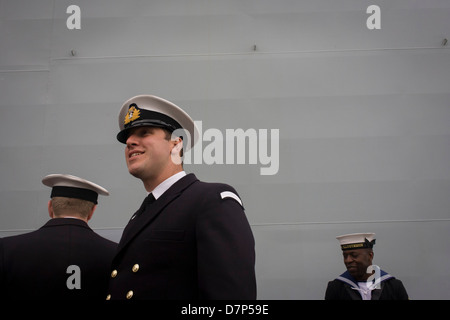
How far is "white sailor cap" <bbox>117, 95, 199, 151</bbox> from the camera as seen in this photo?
1508mm

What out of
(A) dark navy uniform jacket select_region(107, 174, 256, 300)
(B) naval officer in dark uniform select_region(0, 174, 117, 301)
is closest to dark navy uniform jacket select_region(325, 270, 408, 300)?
(B) naval officer in dark uniform select_region(0, 174, 117, 301)

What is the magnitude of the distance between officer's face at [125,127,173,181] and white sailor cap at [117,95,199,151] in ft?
0.10

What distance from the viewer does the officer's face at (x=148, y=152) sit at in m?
1.38

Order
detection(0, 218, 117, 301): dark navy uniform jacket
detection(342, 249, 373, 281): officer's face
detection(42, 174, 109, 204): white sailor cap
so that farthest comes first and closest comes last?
detection(342, 249, 373, 281): officer's face < detection(42, 174, 109, 204): white sailor cap < detection(0, 218, 117, 301): dark navy uniform jacket

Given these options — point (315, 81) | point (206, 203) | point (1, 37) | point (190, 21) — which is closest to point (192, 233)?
point (206, 203)

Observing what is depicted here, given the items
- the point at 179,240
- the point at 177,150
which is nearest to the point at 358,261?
the point at 177,150

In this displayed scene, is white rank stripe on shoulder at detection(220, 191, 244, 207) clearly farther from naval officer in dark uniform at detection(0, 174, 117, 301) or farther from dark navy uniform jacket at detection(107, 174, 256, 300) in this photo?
naval officer in dark uniform at detection(0, 174, 117, 301)

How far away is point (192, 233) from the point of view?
46.5 inches

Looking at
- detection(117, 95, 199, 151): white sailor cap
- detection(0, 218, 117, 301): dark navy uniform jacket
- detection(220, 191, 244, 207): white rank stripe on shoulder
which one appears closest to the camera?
detection(220, 191, 244, 207): white rank stripe on shoulder

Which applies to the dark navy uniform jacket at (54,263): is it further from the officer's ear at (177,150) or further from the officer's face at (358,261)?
the officer's face at (358,261)

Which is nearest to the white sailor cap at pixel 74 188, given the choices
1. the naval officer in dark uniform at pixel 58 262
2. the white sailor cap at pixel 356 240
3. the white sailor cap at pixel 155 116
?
the naval officer in dark uniform at pixel 58 262

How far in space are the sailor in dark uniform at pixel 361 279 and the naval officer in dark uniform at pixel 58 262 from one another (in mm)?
1374

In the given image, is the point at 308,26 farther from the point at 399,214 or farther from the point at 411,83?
the point at 399,214

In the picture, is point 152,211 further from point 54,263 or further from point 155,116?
point 54,263
